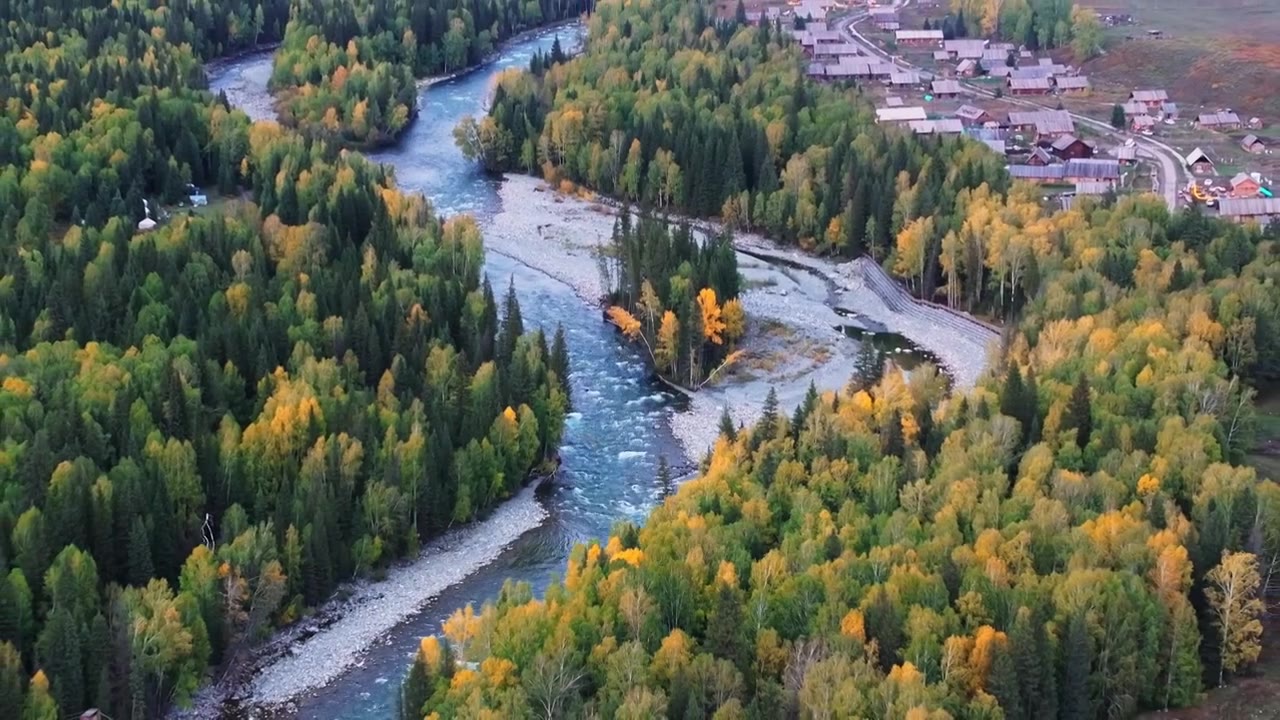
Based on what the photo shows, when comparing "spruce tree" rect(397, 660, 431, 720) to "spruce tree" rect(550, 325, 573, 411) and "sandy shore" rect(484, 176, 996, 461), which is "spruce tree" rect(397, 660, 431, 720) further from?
"spruce tree" rect(550, 325, 573, 411)

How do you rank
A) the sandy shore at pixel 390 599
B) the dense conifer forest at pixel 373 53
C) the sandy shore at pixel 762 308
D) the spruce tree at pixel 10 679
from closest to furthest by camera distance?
1. the spruce tree at pixel 10 679
2. the sandy shore at pixel 390 599
3. the sandy shore at pixel 762 308
4. the dense conifer forest at pixel 373 53

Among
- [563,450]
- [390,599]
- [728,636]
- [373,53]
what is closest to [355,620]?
[390,599]

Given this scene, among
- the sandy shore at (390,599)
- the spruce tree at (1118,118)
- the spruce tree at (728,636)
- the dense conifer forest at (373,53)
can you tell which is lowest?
the sandy shore at (390,599)

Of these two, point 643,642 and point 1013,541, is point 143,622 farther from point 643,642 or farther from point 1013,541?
point 1013,541

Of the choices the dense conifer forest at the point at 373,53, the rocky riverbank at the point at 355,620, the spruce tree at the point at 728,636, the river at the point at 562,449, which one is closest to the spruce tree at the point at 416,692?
the river at the point at 562,449

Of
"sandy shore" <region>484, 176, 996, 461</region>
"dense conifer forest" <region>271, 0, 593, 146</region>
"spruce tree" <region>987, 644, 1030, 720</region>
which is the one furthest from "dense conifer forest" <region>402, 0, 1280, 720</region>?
"dense conifer forest" <region>271, 0, 593, 146</region>

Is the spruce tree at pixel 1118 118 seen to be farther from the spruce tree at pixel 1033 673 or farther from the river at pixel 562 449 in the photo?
the spruce tree at pixel 1033 673
